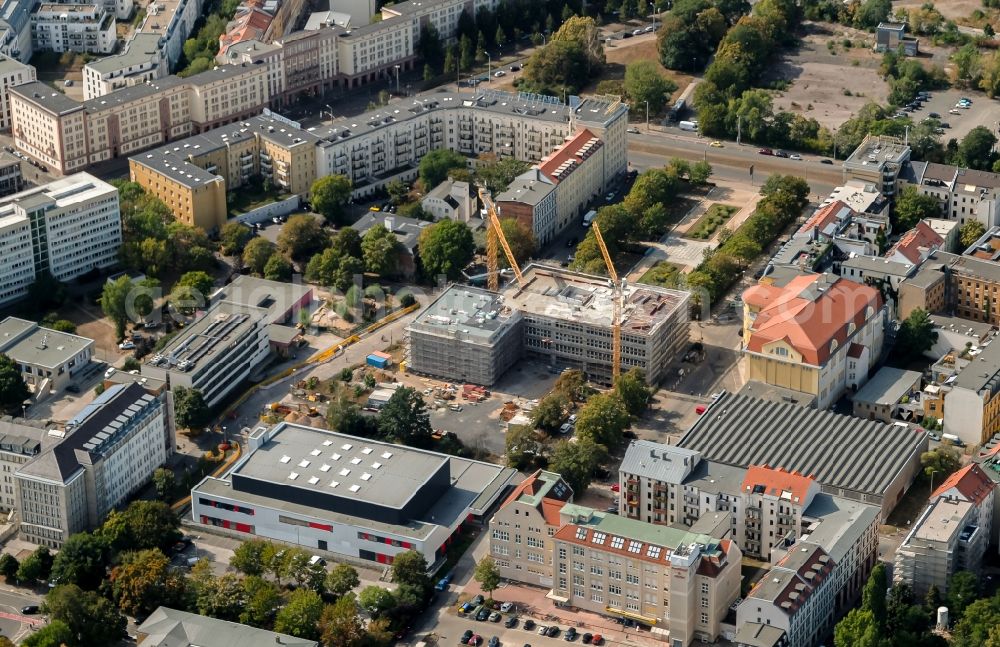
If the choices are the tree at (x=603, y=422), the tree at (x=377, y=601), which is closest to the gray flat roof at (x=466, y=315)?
the tree at (x=603, y=422)

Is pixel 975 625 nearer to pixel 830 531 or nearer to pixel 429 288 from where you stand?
pixel 830 531

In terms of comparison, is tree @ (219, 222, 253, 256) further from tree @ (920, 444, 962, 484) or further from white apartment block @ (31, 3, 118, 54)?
tree @ (920, 444, 962, 484)

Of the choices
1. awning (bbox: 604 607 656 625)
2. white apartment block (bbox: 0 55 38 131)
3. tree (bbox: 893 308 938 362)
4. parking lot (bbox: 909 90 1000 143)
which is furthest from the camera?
white apartment block (bbox: 0 55 38 131)

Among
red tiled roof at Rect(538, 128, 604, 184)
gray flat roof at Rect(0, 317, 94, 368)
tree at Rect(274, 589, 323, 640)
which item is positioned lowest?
tree at Rect(274, 589, 323, 640)

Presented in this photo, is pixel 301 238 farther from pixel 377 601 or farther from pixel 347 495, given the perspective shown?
pixel 377 601

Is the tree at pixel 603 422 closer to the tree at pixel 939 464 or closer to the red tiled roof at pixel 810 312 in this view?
the red tiled roof at pixel 810 312

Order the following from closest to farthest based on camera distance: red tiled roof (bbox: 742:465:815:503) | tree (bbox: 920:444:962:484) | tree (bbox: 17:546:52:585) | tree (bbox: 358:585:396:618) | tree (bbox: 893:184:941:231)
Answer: tree (bbox: 358:585:396:618), tree (bbox: 17:546:52:585), red tiled roof (bbox: 742:465:815:503), tree (bbox: 920:444:962:484), tree (bbox: 893:184:941:231)

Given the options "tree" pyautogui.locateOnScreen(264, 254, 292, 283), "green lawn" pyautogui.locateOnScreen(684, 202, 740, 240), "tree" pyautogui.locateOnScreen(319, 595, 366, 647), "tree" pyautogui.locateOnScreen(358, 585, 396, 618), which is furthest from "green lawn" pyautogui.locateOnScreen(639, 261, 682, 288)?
"tree" pyautogui.locateOnScreen(319, 595, 366, 647)

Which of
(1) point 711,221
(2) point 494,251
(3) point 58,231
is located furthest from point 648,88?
(3) point 58,231
